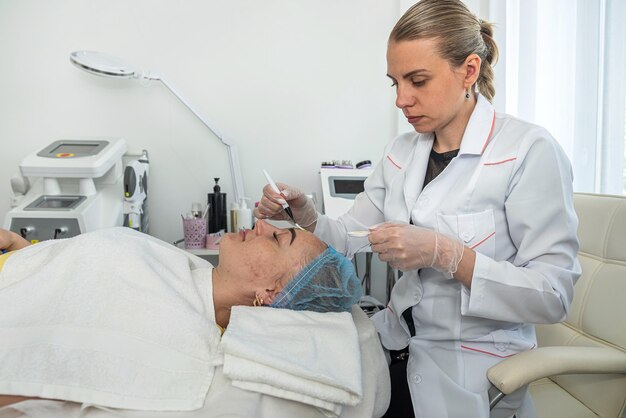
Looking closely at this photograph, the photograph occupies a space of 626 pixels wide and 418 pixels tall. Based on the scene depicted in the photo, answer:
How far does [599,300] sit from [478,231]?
51cm

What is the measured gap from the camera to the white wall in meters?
2.61

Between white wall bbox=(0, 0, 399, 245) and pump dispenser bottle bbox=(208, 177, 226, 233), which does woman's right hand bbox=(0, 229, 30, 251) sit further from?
white wall bbox=(0, 0, 399, 245)

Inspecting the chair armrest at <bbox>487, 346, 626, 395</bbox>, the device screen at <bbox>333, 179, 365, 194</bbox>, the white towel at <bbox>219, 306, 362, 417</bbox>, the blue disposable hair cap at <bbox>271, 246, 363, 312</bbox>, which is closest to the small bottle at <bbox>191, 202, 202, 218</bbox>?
the device screen at <bbox>333, 179, 365, 194</bbox>

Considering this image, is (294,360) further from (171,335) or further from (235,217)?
(235,217)

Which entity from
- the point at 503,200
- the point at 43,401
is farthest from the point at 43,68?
the point at 503,200

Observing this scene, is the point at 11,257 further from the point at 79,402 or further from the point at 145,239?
the point at 79,402

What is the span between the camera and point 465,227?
116cm

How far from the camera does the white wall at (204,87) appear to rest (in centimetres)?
261

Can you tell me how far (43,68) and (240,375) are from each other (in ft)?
7.64

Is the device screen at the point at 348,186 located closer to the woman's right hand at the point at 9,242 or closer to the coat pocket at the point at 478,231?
the coat pocket at the point at 478,231

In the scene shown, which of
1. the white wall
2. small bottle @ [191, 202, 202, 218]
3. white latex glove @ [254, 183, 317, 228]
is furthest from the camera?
the white wall

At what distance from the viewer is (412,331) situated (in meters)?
1.28

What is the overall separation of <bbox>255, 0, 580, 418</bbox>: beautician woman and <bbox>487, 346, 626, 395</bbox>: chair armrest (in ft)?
0.25

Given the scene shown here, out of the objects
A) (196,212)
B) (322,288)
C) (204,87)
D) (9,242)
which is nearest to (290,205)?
(322,288)
